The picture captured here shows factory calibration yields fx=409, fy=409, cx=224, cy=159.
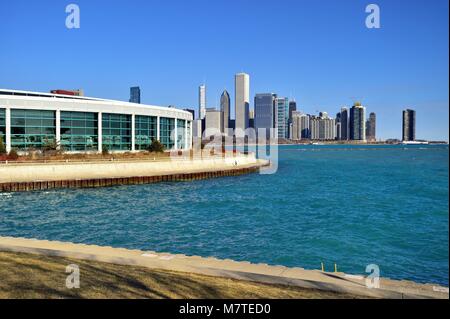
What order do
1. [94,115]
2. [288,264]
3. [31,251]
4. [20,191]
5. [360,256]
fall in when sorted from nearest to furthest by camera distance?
[31,251] → [288,264] → [360,256] → [20,191] → [94,115]

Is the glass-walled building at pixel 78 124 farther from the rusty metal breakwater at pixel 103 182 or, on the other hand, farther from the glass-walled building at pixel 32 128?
the rusty metal breakwater at pixel 103 182

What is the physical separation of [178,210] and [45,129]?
46.5 m

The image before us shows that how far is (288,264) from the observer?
19828mm

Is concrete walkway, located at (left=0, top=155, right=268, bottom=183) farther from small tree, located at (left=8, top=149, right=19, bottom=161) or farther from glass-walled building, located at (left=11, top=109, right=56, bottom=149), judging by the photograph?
glass-walled building, located at (left=11, top=109, right=56, bottom=149)

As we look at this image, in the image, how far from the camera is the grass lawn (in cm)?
977

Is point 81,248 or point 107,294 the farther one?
point 81,248

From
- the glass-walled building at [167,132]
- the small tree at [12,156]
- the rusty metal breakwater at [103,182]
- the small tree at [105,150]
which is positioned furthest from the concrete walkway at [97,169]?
the glass-walled building at [167,132]

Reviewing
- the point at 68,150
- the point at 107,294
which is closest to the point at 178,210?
the point at 107,294

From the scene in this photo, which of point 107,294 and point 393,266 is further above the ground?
point 107,294

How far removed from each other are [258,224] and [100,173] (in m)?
33.7

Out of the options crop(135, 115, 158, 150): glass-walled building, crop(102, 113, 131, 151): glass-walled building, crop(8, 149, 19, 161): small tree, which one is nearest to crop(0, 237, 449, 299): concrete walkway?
crop(8, 149, 19, 161): small tree
